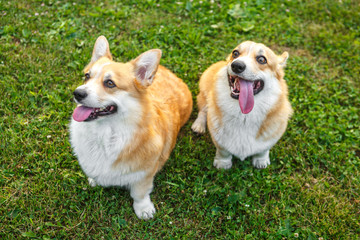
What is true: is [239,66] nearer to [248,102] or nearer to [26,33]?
[248,102]

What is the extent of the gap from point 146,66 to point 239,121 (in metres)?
1.28

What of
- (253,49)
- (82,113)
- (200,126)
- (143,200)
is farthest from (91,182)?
(253,49)

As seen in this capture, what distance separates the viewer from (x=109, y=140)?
2816 mm

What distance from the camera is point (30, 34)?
5090mm

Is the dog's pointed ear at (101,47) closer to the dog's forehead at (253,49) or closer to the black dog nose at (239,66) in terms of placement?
the black dog nose at (239,66)

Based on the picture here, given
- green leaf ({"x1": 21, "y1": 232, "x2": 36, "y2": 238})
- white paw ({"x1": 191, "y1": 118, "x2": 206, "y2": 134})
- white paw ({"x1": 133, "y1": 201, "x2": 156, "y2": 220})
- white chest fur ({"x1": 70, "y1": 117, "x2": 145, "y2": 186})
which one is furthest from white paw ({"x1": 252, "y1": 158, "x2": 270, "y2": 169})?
green leaf ({"x1": 21, "y1": 232, "x2": 36, "y2": 238})

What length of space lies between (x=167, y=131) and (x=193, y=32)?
8.92 ft

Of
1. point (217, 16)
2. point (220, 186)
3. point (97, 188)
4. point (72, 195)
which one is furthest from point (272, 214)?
point (217, 16)

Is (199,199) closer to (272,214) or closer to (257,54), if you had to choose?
(272,214)

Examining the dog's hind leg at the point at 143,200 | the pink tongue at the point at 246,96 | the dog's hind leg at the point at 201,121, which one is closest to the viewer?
the pink tongue at the point at 246,96

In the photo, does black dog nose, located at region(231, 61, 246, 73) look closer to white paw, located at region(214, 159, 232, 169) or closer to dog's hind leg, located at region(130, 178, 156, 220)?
white paw, located at region(214, 159, 232, 169)

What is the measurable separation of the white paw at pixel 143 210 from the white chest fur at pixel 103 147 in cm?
49

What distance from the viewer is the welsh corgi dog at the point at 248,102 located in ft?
10.4

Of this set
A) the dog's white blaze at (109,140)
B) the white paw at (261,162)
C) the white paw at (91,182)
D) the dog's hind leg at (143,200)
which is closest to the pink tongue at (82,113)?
the dog's white blaze at (109,140)
